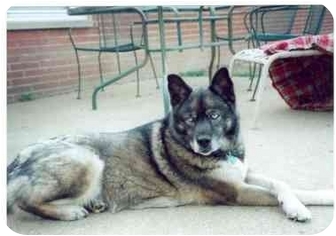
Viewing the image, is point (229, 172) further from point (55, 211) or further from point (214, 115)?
point (55, 211)

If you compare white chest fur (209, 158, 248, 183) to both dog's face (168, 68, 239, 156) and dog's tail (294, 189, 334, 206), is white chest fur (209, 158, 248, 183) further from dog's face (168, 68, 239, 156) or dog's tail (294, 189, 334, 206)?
dog's tail (294, 189, 334, 206)

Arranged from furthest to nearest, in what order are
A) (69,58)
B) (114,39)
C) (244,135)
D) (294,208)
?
(114,39)
(69,58)
(244,135)
(294,208)

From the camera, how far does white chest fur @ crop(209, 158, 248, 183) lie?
2.13 metres

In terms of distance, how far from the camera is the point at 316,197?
2.09 meters

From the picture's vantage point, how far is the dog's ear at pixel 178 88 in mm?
2143

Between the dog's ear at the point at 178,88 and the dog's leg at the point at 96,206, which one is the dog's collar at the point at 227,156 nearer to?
the dog's ear at the point at 178,88

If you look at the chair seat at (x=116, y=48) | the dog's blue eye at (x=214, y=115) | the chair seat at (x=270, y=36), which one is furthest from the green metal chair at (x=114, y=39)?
the dog's blue eye at (x=214, y=115)

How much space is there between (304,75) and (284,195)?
5.14 ft

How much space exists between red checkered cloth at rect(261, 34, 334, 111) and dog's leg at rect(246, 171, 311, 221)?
96 cm

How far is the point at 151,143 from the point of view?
2232 mm

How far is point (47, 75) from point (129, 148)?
5.68 feet

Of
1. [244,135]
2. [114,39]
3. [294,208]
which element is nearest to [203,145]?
[294,208]

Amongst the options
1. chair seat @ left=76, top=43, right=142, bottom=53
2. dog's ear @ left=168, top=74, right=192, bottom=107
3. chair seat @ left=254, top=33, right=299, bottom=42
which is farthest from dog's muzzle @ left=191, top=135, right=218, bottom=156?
chair seat @ left=76, top=43, right=142, bottom=53

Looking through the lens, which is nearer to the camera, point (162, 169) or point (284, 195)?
point (284, 195)
